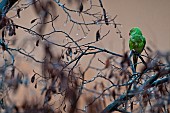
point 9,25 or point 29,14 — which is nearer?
A: point 9,25

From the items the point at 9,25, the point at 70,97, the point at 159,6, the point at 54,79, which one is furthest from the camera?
the point at 159,6

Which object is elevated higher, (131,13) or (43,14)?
(131,13)

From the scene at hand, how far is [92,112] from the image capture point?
148cm

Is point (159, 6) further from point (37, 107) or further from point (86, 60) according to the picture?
point (37, 107)

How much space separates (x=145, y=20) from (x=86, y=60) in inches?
28.9

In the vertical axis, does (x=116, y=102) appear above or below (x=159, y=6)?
below

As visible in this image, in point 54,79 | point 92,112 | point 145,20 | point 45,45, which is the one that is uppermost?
point 145,20

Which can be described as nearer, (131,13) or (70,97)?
(70,97)

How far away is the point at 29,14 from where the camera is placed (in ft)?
11.6

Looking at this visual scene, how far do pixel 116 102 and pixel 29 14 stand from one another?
1.97 m

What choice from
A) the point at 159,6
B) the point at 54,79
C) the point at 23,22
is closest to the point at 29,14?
the point at 23,22

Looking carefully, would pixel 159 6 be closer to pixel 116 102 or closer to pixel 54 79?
pixel 116 102

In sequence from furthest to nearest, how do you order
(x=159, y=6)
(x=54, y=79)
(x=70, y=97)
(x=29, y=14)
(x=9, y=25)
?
(x=159, y=6) < (x=29, y=14) < (x=9, y=25) < (x=54, y=79) < (x=70, y=97)

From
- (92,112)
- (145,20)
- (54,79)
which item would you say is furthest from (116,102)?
(145,20)
